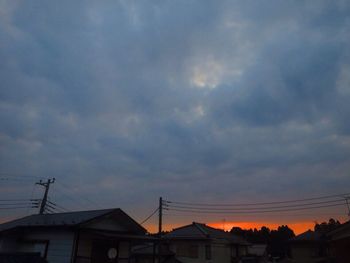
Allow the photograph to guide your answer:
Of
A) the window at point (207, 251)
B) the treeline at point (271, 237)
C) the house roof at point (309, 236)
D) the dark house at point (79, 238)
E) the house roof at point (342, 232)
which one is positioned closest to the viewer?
the dark house at point (79, 238)

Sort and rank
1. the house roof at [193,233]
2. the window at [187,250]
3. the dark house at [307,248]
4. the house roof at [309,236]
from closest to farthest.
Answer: the window at [187,250] < the house roof at [193,233] < the dark house at [307,248] < the house roof at [309,236]

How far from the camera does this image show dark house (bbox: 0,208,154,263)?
18.0 meters

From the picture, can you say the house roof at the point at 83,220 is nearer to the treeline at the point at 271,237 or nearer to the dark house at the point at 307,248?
the dark house at the point at 307,248

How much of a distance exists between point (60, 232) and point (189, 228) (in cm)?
2409

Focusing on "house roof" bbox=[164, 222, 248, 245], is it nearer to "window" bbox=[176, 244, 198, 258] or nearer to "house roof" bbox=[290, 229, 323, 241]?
"window" bbox=[176, 244, 198, 258]

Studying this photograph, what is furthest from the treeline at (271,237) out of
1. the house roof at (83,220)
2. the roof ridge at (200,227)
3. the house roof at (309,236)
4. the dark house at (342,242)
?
the house roof at (83,220)

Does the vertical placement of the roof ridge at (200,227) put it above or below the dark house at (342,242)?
above

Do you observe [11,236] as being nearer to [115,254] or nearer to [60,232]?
[60,232]

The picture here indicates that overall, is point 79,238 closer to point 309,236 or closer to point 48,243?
point 48,243

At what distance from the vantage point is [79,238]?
59.5 ft

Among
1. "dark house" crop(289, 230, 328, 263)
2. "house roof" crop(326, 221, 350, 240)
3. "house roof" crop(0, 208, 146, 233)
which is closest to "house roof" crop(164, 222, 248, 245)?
"dark house" crop(289, 230, 328, 263)

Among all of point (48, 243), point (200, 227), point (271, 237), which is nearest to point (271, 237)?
point (271, 237)

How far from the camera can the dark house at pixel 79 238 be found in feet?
59.2

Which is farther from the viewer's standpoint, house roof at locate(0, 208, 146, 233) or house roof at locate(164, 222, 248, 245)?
house roof at locate(164, 222, 248, 245)
